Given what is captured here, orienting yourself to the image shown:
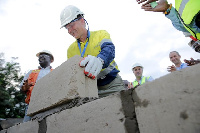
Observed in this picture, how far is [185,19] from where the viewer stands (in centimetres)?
160

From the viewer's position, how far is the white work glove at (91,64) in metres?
1.79

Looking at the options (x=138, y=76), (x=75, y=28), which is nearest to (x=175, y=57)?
(x=138, y=76)

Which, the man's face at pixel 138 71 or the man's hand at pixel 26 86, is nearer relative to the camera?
the man's hand at pixel 26 86

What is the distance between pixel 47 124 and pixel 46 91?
19.4 inches

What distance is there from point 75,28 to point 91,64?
866 mm

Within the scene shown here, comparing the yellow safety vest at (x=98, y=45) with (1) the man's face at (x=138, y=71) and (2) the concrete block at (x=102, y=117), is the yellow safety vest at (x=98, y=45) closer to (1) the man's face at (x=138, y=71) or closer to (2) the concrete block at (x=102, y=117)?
(2) the concrete block at (x=102, y=117)

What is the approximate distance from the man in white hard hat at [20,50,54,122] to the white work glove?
172 cm

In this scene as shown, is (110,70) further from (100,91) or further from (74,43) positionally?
(74,43)

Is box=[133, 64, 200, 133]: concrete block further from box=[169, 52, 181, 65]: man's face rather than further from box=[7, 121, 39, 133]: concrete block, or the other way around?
box=[169, 52, 181, 65]: man's face

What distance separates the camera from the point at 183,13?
5.26 feet

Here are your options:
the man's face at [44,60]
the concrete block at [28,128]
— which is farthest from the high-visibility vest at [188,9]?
the man's face at [44,60]

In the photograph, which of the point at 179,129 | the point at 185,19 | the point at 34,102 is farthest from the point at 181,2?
the point at 34,102

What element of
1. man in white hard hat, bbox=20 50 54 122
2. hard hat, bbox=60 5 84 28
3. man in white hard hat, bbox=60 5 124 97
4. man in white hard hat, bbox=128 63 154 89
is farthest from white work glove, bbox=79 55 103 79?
man in white hard hat, bbox=128 63 154 89

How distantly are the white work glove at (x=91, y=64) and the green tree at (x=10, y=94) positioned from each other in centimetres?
1583
